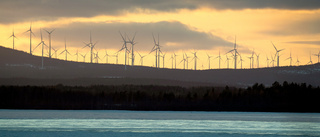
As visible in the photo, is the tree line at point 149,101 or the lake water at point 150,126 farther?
the tree line at point 149,101

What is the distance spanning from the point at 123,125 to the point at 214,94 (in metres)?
42.5

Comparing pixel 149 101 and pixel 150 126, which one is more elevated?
pixel 149 101

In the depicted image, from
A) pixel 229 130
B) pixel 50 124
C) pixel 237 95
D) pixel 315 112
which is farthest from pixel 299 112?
pixel 50 124

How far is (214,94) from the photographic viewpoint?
10838cm

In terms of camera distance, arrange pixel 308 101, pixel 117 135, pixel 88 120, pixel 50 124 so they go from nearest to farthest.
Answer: pixel 117 135
pixel 50 124
pixel 88 120
pixel 308 101

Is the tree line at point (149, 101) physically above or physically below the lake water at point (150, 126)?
above

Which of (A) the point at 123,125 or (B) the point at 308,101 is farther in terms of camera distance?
(B) the point at 308,101

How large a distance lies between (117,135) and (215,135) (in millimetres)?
9371

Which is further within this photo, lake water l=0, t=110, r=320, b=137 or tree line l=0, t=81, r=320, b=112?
tree line l=0, t=81, r=320, b=112

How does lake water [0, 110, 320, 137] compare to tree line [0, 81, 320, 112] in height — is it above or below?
below

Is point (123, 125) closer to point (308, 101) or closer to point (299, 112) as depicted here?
point (299, 112)

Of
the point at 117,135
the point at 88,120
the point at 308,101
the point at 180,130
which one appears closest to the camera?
the point at 117,135

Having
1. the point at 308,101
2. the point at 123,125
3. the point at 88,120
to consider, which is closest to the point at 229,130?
the point at 123,125

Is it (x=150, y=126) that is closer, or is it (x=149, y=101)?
(x=150, y=126)
